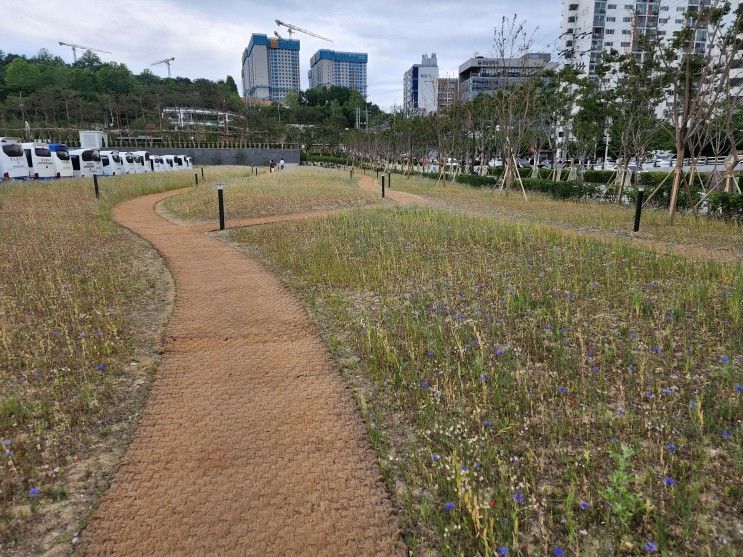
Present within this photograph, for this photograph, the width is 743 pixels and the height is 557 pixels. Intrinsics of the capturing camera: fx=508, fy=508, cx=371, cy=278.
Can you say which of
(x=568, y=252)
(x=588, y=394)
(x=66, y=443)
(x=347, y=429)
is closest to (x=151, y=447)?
(x=66, y=443)

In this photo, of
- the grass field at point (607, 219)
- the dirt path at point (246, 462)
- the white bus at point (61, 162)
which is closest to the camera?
the dirt path at point (246, 462)

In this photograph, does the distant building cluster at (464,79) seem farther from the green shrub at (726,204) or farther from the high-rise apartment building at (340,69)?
the high-rise apartment building at (340,69)

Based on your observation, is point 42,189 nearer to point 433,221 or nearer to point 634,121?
point 433,221

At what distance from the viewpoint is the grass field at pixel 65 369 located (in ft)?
9.48

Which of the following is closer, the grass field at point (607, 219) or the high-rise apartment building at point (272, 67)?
the grass field at point (607, 219)

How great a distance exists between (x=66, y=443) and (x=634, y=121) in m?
25.9

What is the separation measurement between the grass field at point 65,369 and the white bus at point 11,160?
21.6 m

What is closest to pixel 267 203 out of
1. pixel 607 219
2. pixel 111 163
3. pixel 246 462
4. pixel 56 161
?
pixel 607 219

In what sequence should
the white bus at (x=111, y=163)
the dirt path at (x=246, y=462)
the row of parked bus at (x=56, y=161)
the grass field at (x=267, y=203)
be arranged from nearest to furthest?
the dirt path at (x=246, y=462) < the grass field at (x=267, y=203) < the row of parked bus at (x=56, y=161) < the white bus at (x=111, y=163)

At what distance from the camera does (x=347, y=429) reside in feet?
11.7

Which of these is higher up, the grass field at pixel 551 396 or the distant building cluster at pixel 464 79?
the distant building cluster at pixel 464 79

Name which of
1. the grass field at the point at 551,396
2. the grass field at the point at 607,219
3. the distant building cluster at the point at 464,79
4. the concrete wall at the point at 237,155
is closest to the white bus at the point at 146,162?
the distant building cluster at the point at 464,79

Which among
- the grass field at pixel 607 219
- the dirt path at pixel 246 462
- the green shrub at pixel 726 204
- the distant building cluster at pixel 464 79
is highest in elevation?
the distant building cluster at pixel 464 79

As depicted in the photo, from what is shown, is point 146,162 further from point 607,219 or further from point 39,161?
point 607,219
